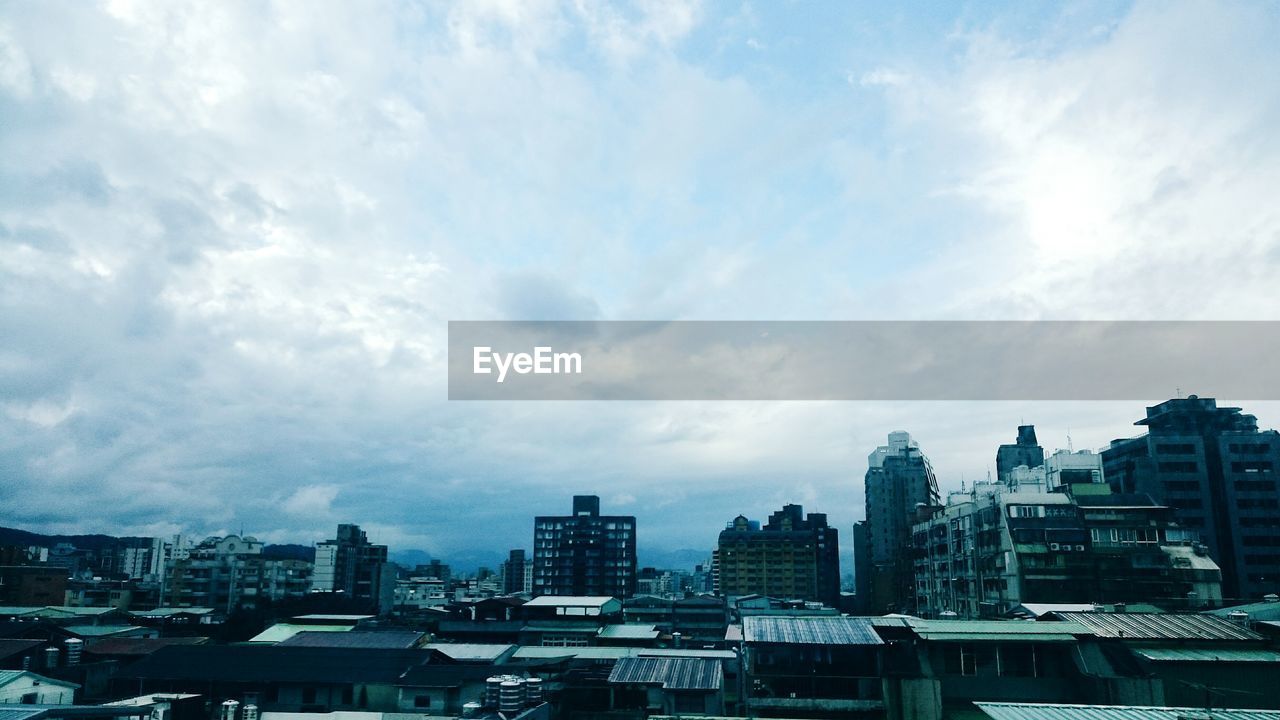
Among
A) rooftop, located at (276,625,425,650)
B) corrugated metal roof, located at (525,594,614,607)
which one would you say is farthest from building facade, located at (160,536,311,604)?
rooftop, located at (276,625,425,650)

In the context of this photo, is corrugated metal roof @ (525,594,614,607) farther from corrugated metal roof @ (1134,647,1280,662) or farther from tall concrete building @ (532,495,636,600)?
tall concrete building @ (532,495,636,600)

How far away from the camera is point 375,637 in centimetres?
5238

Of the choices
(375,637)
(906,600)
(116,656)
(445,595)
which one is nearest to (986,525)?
(906,600)

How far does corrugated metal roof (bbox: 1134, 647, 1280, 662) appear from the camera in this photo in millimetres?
32062

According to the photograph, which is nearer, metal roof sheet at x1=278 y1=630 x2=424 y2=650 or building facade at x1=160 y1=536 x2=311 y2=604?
metal roof sheet at x1=278 y1=630 x2=424 y2=650

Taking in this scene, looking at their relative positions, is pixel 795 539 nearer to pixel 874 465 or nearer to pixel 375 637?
pixel 874 465

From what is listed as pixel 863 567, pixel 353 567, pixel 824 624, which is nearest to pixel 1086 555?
pixel 824 624

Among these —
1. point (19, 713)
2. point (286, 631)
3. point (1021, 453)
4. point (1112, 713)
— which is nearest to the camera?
point (1112, 713)

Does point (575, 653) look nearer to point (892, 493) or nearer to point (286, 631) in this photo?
point (286, 631)

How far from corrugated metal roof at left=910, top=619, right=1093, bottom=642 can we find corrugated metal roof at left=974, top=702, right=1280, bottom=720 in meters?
13.6

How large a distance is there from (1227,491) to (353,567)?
476ft

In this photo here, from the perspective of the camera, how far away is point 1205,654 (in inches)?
1292

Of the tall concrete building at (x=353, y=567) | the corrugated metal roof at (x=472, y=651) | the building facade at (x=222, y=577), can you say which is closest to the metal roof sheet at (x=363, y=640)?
the corrugated metal roof at (x=472, y=651)

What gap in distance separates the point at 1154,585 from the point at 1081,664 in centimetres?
4252
